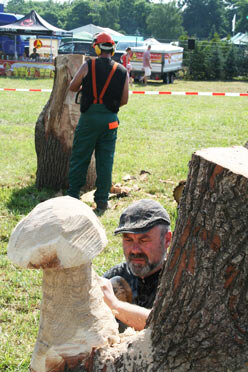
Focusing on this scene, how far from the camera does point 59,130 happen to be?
573 cm

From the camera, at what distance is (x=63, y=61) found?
5.59 metres

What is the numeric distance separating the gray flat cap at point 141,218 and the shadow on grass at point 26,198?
282 cm

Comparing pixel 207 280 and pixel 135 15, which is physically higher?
pixel 135 15

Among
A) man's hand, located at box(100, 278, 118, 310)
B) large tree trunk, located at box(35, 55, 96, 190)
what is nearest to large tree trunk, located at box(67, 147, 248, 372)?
man's hand, located at box(100, 278, 118, 310)

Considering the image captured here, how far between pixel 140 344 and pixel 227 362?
0.30 metres

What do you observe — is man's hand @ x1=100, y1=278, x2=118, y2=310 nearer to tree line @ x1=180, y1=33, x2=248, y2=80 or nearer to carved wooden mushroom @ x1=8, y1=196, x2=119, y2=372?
carved wooden mushroom @ x1=8, y1=196, x2=119, y2=372

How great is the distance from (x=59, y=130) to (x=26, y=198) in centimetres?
92

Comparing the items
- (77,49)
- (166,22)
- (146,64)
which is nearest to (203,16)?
(166,22)

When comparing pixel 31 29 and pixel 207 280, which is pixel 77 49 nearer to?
pixel 31 29

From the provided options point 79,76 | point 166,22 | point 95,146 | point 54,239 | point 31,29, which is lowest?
point 95,146

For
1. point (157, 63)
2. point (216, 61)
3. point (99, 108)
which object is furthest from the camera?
point (216, 61)

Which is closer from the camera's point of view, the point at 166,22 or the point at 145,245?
the point at 145,245

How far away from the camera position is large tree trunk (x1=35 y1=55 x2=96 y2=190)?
18.4ft

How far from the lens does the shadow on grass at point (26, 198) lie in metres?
5.13
